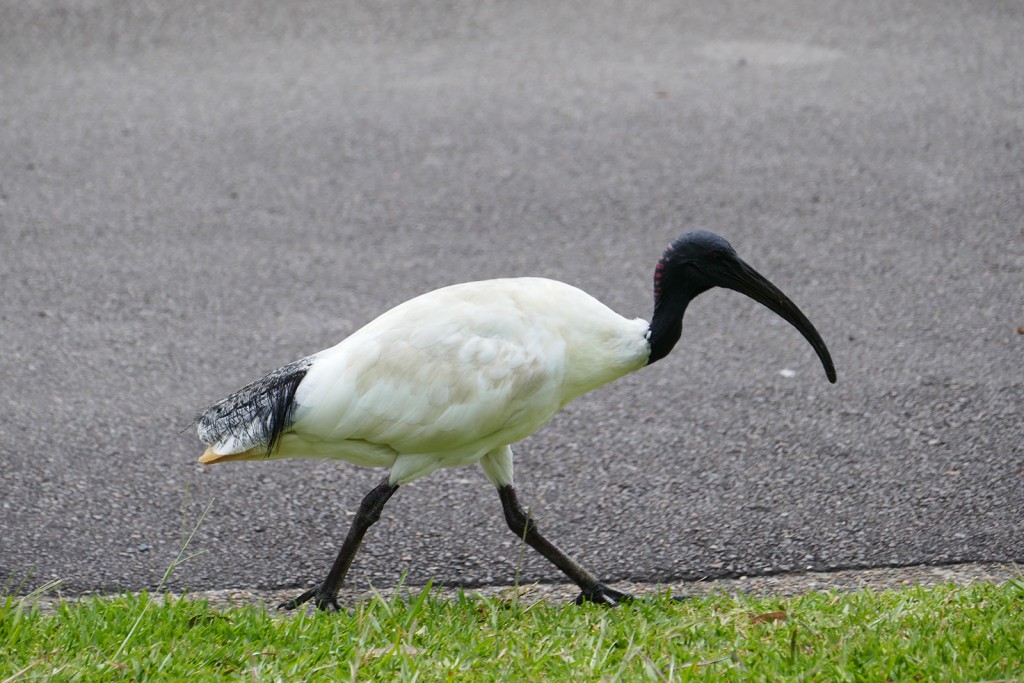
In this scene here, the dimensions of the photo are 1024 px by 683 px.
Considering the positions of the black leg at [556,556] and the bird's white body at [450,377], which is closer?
the bird's white body at [450,377]

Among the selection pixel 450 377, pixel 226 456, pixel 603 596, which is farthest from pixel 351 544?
pixel 603 596

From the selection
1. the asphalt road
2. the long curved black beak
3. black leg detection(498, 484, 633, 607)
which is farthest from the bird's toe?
the long curved black beak

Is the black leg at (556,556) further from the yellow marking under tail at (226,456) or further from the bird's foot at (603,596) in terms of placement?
the yellow marking under tail at (226,456)

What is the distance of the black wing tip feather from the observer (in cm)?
379

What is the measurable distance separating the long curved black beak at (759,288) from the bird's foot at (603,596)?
943mm

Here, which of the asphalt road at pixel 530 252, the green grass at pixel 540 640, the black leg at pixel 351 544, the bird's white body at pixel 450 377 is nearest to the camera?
the green grass at pixel 540 640

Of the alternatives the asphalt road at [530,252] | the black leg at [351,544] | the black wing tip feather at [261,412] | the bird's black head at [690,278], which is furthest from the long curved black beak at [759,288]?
the black wing tip feather at [261,412]

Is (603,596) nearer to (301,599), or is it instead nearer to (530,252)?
(301,599)

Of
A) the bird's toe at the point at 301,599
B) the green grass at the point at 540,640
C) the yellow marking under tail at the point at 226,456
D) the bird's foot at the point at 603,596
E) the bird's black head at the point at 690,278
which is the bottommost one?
the bird's foot at the point at 603,596

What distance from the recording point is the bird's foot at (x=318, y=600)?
387 centimetres

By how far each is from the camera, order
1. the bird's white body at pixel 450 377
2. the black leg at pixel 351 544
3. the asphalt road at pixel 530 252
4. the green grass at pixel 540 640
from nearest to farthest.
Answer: the green grass at pixel 540 640 → the bird's white body at pixel 450 377 → the black leg at pixel 351 544 → the asphalt road at pixel 530 252

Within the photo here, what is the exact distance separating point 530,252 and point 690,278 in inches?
106

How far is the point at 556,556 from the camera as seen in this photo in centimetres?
399

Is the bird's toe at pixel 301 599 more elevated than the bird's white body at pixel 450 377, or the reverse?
the bird's white body at pixel 450 377
